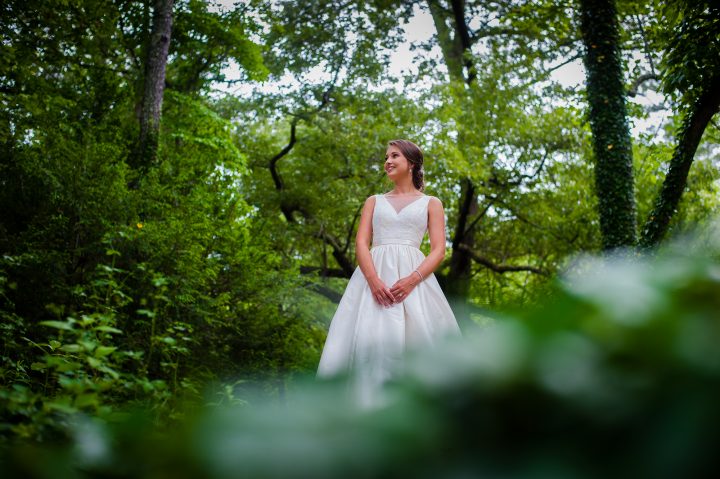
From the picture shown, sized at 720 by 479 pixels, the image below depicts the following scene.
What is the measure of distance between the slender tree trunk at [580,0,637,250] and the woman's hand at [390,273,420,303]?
224 inches

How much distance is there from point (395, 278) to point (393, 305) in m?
0.33

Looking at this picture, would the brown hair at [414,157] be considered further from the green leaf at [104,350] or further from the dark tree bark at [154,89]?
the dark tree bark at [154,89]

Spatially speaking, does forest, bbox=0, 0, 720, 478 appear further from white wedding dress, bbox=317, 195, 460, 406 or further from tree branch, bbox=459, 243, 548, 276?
white wedding dress, bbox=317, 195, 460, 406

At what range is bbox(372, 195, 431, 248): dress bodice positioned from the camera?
15.9 ft

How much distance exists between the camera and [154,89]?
8.54 meters

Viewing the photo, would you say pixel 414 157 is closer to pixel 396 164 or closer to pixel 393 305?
pixel 396 164

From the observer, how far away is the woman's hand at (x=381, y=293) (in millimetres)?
4297

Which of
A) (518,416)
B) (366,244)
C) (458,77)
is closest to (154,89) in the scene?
(366,244)

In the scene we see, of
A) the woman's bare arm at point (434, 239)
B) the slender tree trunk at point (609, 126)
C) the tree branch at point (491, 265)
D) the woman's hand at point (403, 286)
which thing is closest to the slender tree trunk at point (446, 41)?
the tree branch at point (491, 265)

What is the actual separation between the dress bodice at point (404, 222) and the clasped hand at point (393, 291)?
574 mm

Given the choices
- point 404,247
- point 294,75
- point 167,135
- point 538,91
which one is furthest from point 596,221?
point 404,247

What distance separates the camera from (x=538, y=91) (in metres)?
14.2

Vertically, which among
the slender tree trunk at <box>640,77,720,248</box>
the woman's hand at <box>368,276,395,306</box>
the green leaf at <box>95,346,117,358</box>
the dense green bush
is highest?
the slender tree trunk at <box>640,77,720,248</box>

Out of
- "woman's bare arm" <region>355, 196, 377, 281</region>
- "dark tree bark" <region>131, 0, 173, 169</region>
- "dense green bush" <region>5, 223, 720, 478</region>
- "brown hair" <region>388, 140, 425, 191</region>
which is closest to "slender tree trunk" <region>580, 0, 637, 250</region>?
"brown hair" <region>388, 140, 425, 191</region>
